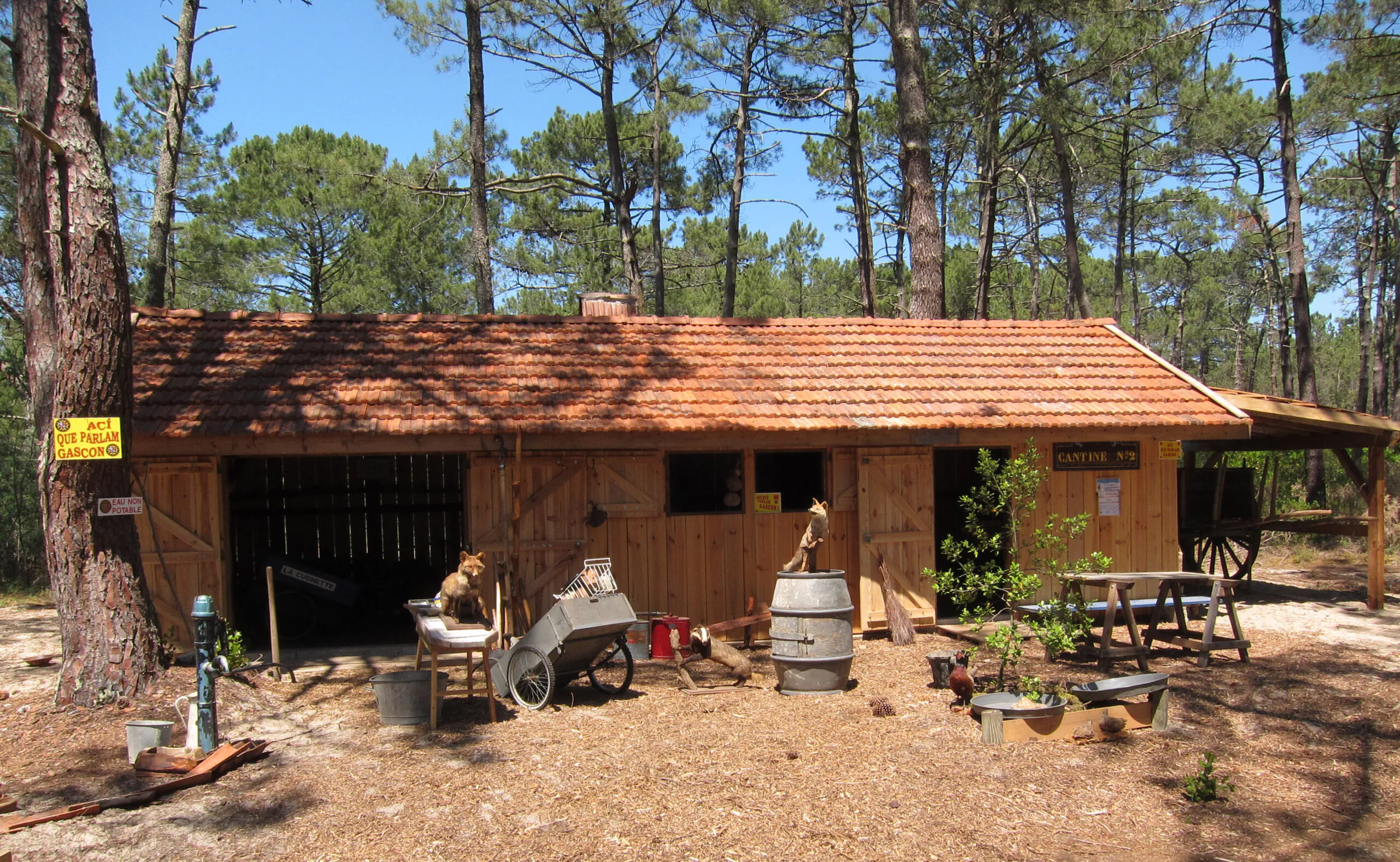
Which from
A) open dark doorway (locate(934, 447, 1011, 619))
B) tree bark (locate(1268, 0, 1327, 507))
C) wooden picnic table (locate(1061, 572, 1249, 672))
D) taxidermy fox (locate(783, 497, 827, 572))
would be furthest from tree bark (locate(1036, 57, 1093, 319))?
taxidermy fox (locate(783, 497, 827, 572))

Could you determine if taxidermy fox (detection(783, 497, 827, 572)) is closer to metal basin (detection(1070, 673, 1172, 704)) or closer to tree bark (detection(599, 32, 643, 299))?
metal basin (detection(1070, 673, 1172, 704))

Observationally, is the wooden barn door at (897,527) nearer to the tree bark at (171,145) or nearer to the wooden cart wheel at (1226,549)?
the wooden cart wheel at (1226,549)

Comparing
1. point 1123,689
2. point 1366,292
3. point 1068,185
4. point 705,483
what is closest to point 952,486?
point 705,483

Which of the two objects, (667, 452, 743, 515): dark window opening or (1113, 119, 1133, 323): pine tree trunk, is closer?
(667, 452, 743, 515): dark window opening

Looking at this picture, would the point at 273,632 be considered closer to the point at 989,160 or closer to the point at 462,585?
the point at 462,585

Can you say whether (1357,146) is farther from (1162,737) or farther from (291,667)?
Answer: (291,667)

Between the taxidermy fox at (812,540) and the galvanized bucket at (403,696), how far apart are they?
3.38m

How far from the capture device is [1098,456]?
1085cm

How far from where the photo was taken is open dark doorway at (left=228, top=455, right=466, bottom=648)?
1171 cm

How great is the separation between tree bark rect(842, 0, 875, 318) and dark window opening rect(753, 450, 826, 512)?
10.4 meters

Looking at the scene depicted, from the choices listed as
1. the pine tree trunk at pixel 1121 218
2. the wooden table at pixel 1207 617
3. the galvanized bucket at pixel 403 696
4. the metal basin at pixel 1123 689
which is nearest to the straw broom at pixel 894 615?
the wooden table at pixel 1207 617

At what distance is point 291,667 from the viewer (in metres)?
8.86

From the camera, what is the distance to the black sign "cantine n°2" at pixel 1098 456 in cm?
1075

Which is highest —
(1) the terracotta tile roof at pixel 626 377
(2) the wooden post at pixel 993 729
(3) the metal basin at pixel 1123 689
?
(1) the terracotta tile roof at pixel 626 377
